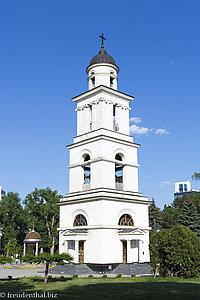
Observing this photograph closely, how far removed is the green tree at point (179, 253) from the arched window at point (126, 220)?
8.32m

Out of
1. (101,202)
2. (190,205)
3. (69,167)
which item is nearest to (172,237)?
(101,202)

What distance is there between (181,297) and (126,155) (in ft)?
75.9

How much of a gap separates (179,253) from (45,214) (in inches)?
1278

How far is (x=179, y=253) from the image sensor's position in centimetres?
2289

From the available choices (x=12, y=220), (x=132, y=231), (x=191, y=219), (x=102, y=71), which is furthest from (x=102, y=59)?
(x=12, y=220)

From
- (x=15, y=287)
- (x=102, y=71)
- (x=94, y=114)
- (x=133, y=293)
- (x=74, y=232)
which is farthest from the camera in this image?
(x=102, y=71)

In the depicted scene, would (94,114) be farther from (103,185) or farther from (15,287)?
(15,287)

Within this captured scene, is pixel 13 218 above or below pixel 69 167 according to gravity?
below

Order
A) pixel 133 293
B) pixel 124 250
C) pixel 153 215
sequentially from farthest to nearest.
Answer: pixel 153 215 < pixel 124 250 < pixel 133 293

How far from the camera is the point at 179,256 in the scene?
900 inches

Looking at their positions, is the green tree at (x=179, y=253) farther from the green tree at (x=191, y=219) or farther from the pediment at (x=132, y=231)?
the green tree at (x=191, y=219)

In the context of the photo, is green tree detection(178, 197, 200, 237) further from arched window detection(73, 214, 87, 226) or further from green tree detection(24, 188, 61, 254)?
arched window detection(73, 214, 87, 226)

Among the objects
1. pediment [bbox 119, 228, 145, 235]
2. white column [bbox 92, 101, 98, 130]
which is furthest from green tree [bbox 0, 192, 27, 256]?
pediment [bbox 119, 228, 145, 235]

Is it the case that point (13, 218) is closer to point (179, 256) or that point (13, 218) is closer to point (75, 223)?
point (75, 223)
